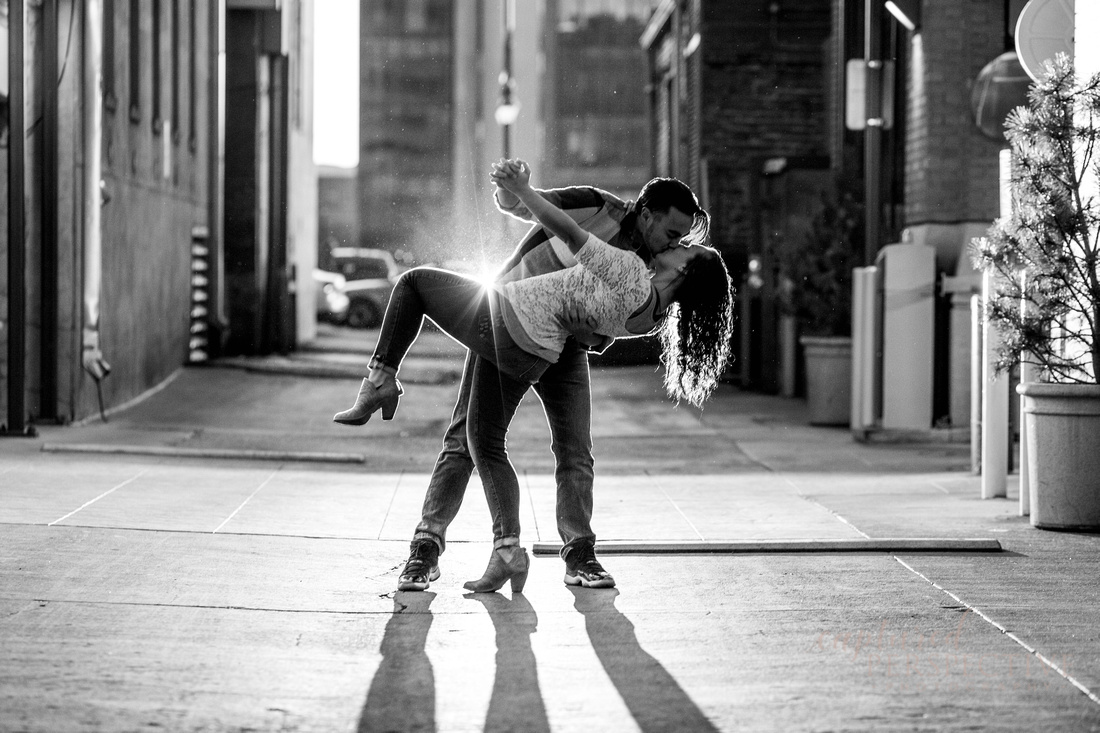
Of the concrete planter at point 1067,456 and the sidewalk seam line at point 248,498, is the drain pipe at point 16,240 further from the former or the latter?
the concrete planter at point 1067,456

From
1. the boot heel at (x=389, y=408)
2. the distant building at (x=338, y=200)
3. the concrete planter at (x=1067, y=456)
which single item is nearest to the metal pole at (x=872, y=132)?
the concrete planter at (x=1067, y=456)

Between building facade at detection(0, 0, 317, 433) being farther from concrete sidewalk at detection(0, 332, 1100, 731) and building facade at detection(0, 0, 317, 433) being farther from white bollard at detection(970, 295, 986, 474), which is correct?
white bollard at detection(970, 295, 986, 474)

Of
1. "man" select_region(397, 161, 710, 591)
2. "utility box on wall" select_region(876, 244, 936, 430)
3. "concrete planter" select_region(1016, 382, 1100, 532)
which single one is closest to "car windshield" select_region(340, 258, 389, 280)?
"utility box on wall" select_region(876, 244, 936, 430)

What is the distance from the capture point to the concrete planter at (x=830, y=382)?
14047 millimetres

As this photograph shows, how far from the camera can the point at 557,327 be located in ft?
17.4

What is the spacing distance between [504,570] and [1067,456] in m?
3.25

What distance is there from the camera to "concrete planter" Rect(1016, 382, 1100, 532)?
728cm

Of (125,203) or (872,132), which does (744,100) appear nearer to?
(872,132)

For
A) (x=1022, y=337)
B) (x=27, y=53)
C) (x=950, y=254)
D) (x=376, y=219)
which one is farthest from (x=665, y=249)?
(x=376, y=219)

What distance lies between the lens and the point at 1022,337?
294 inches

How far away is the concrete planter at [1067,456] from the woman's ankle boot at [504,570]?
3095mm

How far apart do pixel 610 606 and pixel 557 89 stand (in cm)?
11766

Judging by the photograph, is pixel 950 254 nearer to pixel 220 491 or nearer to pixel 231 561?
pixel 220 491

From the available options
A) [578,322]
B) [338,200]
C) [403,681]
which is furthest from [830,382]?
[338,200]
